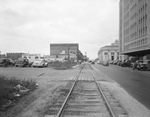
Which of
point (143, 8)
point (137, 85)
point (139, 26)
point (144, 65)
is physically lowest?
point (137, 85)

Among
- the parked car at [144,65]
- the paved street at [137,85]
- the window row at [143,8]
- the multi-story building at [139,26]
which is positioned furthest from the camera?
the window row at [143,8]

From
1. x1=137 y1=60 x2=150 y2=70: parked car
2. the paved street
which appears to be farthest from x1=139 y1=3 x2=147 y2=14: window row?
the paved street

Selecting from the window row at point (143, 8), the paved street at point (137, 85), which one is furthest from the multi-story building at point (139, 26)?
the paved street at point (137, 85)

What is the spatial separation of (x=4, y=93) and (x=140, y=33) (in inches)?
2022

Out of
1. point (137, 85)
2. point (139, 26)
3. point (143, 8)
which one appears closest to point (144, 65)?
point (137, 85)

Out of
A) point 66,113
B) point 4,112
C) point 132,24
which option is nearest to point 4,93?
point 4,112

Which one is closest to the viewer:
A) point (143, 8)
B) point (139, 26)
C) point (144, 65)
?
point (144, 65)

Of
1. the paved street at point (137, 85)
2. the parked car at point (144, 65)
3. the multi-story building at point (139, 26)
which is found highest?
the multi-story building at point (139, 26)

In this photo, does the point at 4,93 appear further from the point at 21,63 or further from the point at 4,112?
the point at 21,63

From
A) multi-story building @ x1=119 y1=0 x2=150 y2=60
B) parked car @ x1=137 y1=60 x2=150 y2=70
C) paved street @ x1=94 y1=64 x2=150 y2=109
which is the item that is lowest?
paved street @ x1=94 y1=64 x2=150 y2=109

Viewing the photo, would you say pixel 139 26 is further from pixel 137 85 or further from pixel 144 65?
pixel 137 85

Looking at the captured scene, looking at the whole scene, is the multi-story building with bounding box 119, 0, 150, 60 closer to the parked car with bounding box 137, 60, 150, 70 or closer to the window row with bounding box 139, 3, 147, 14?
the window row with bounding box 139, 3, 147, 14

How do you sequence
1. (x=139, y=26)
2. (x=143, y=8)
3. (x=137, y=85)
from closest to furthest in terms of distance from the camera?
1. (x=137, y=85)
2. (x=143, y=8)
3. (x=139, y=26)

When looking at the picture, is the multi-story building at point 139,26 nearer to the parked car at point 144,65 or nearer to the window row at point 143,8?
the window row at point 143,8
